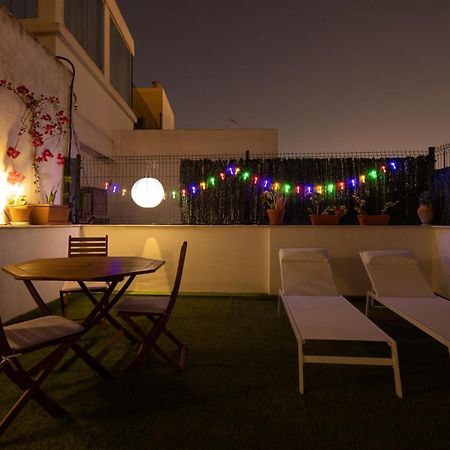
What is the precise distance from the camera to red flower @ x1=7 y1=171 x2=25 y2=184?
16.6 ft

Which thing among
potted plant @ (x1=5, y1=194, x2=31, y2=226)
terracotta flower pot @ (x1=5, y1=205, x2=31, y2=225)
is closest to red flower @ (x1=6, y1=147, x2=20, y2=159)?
potted plant @ (x1=5, y1=194, x2=31, y2=226)

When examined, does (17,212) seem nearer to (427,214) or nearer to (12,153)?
(12,153)

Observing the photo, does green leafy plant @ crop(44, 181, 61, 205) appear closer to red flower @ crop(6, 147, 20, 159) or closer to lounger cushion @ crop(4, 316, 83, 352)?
red flower @ crop(6, 147, 20, 159)

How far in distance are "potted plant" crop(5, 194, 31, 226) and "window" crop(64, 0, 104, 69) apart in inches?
200

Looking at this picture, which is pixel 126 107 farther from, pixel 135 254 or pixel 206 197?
pixel 135 254

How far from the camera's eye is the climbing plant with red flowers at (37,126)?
5.14 metres

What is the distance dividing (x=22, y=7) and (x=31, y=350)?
27.0 ft

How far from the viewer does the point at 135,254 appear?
5930 millimetres

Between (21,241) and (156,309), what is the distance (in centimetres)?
261

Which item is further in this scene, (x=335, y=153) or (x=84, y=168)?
(x=84, y=168)

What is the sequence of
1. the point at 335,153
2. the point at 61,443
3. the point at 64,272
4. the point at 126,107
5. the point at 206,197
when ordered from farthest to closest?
the point at 126,107
the point at 206,197
the point at 335,153
the point at 64,272
the point at 61,443

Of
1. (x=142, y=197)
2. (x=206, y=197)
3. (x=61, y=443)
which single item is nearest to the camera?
(x=61, y=443)

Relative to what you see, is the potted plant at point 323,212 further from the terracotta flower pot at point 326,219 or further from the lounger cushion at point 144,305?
the lounger cushion at point 144,305

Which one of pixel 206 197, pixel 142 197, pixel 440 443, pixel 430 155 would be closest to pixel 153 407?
pixel 440 443
